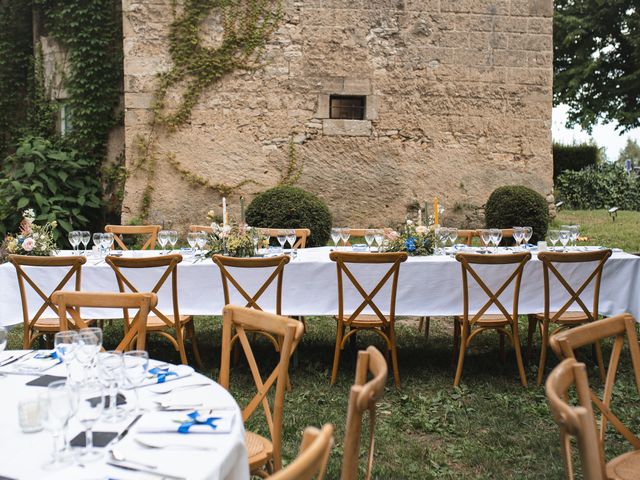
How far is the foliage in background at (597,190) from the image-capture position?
16.5 metres

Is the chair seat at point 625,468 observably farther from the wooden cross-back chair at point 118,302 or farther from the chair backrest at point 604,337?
the wooden cross-back chair at point 118,302

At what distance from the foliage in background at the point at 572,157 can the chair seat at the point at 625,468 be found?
16826 millimetres

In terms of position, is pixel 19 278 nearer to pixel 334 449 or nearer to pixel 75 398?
pixel 334 449

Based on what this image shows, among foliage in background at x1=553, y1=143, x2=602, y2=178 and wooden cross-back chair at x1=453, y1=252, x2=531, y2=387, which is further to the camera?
foliage in background at x1=553, y1=143, x2=602, y2=178

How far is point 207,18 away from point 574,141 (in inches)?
497

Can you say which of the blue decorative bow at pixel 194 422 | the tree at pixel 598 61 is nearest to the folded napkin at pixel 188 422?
the blue decorative bow at pixel 194 422

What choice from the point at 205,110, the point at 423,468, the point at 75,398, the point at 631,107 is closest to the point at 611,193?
the point at 631,107

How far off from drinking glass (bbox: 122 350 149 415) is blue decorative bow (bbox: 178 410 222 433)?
0.60ft

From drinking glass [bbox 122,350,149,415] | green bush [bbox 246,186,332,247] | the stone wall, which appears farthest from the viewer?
the stone wall

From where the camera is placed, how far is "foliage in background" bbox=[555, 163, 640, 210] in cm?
1653

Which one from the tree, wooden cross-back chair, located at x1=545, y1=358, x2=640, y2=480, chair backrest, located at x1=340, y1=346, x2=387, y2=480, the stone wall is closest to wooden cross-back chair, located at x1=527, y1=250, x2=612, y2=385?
wooden cross-back chair, located at x1=545, y1=358, x2=640, y2=480

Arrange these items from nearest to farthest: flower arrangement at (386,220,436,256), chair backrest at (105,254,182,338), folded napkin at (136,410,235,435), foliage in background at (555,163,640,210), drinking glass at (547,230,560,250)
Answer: folded napkin at (136,410,235,435) → chair backrest at (105,254,182,338) → flower arrangement at (386,220,436,256) → drinking glass at (547,230,560,250) → foliage in background at (555,163,640,210)

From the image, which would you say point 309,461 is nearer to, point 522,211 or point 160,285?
point 160,285

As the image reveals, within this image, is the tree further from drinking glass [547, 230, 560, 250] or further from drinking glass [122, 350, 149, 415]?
drinking glass [122, 350, 149, 415]
